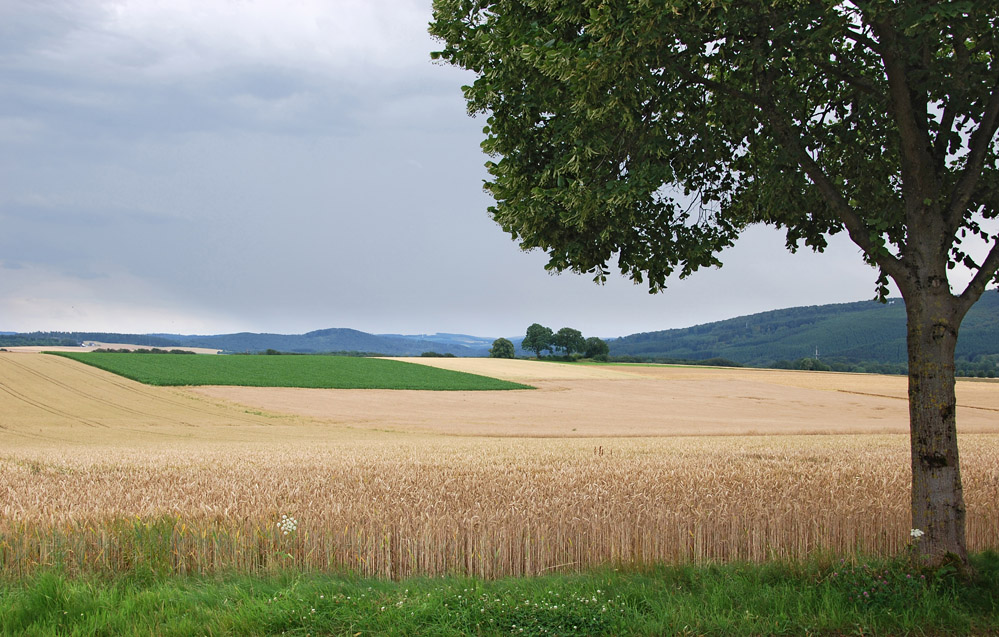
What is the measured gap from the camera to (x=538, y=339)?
378 feet

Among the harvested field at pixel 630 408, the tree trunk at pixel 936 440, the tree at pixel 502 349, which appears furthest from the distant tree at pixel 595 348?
the tree trunk at pixel 936 440

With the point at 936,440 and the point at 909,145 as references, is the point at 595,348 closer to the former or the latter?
the point at 909,145

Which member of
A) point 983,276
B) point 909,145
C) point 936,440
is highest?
point 909,145

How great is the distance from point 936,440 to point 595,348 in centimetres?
10764

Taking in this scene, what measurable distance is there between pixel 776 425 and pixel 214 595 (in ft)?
118

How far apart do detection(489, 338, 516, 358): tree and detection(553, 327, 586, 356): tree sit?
323 inches

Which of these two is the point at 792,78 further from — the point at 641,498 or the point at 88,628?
the point at 88,628

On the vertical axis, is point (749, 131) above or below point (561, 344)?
above

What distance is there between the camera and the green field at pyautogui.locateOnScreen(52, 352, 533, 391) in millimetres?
54000

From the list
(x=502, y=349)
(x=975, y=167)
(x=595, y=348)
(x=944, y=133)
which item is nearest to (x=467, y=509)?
(x=975, y=167)

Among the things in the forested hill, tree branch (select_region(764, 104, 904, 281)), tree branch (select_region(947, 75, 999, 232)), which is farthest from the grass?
the forested hill

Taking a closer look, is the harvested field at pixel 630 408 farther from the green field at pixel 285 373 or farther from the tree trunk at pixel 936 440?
the tree trunk at pixel 936 440

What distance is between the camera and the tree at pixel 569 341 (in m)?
115

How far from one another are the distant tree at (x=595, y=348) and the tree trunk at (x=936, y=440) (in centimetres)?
10727
